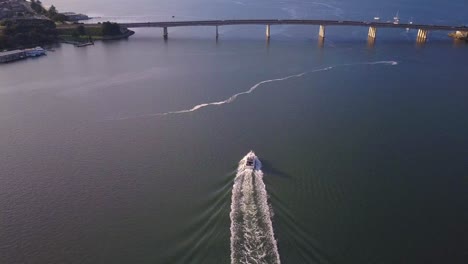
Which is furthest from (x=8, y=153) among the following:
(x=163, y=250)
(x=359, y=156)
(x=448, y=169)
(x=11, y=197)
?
(x=448, y=169)

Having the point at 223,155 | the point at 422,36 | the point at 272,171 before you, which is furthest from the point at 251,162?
the point at 422,36

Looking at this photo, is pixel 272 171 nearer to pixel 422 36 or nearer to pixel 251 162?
pixel 251 162

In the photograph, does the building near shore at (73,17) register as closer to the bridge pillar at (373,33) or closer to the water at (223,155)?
the water at (223,155)

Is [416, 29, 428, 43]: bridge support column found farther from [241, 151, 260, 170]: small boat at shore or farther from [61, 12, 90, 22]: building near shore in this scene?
[61, 12, 90, 22]: building near shore

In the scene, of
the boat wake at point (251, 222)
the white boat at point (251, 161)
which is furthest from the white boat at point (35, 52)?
the boat wake at point (251, 222)

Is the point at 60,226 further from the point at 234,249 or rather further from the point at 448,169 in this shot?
the point at 448,169

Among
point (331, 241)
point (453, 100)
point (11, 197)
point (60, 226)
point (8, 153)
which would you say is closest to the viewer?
point (331, 241)
